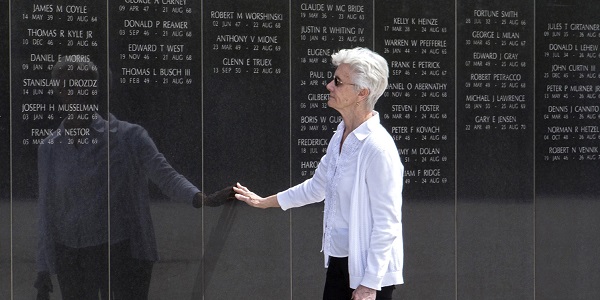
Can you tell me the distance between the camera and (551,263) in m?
7.94

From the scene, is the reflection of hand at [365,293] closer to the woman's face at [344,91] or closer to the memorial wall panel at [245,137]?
the woman's face at [344,91]

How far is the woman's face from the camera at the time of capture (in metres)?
5.11

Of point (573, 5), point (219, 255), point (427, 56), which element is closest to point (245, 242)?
point (219, 255)

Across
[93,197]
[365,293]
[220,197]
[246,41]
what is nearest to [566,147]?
[246,41]

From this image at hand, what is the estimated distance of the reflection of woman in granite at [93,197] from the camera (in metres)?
6.73

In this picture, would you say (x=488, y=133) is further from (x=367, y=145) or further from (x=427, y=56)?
(x=367, y=145)

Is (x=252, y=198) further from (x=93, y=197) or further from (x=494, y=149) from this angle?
(x=494, y=149)

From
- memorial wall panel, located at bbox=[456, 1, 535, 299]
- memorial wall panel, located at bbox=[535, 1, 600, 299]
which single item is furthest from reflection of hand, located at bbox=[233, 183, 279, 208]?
memorial wall panel, located at bbox=[535, 1, 600, 299]

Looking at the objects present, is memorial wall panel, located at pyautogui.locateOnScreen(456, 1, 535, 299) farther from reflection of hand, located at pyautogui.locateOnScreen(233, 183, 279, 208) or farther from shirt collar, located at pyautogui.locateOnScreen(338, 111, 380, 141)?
shirt collar, located at pyautogui.locateOnScreen(338, 111, 380, 141)

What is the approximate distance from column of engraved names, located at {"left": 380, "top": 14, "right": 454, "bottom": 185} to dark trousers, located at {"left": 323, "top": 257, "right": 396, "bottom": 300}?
265 cm

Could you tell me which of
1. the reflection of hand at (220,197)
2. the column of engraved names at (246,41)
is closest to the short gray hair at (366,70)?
the column of engraved names at (246,41)

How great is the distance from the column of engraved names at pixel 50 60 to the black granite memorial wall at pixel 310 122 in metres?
0.01

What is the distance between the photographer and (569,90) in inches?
312

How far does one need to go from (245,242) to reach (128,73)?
1576mm
